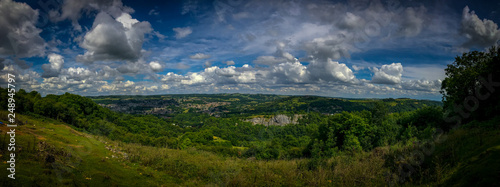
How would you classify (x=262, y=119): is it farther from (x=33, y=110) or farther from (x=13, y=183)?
(x=13, y=183)

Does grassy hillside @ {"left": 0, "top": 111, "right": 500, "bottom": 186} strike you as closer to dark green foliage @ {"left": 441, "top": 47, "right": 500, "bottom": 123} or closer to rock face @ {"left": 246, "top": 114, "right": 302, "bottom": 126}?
dark green foliage @ {"left": 441, "top": 47, "right": 500, "bottom": 123}

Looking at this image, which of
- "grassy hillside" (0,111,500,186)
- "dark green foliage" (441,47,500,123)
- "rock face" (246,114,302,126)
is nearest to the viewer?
"grassy hillside" (0,111,500,186)

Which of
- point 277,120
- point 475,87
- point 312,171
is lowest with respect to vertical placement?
point 277,120

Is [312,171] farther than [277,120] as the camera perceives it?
No

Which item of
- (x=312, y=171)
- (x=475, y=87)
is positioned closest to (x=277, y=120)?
(x=475, y=87)

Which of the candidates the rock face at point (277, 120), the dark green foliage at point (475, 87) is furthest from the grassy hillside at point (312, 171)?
the rock face at point (277, 120)

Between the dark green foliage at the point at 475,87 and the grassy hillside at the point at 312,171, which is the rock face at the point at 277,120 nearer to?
the dark green foliage at the point at 475,87

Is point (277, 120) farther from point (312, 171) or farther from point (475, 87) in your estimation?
point (312, 171)

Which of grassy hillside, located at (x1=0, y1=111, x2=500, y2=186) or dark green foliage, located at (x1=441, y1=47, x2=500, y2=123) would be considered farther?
dark green foliage, located at (x1=441, y1=47, x2=500, y2=123)

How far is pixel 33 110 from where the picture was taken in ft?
132

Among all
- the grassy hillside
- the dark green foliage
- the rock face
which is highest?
the dark green foliage

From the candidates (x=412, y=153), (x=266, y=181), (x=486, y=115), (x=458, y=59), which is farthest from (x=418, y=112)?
(x=266, y=181)

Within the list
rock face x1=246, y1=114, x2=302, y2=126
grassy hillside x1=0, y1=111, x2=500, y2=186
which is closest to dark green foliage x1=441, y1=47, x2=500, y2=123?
grassy hillside x1=0, y1=111, x2=500, y2=186

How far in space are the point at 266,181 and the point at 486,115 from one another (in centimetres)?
1611
